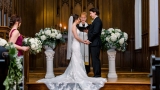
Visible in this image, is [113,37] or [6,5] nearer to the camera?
[113,37]

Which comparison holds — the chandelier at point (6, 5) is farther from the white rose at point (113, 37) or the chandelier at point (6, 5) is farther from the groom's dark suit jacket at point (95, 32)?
the white rose at point (113, 37)

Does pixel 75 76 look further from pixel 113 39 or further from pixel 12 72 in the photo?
pixel 12 72

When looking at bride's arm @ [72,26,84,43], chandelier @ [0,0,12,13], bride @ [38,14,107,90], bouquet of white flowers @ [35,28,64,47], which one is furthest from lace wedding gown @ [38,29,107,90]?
chandelier @ [0,0,12,13]

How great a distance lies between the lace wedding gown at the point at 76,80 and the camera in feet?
18.7

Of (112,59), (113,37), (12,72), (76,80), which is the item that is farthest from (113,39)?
(12,72)

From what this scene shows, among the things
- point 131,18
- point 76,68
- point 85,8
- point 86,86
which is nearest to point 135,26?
point 131,18

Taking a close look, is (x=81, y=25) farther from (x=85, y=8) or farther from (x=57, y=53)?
(x=85, y=8)

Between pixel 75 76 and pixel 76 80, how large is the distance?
0.18 metres

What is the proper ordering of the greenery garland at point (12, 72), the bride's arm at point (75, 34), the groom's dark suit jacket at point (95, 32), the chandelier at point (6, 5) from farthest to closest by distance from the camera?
1. the chandelier at point (6, 5)
2. the bride's arm at point (75, 34)
3. the groom's dark suit jacket at point (95, 32)
4. the greenery garland at point (12, 72)

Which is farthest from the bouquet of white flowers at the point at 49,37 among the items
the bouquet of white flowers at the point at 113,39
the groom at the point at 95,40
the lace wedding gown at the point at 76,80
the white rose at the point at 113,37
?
the white rose at the point at 113,37

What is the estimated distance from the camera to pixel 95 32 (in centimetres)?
626

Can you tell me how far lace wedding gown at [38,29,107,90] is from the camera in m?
5.70

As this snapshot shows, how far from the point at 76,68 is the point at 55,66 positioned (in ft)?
7.46

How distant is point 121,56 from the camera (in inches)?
379
